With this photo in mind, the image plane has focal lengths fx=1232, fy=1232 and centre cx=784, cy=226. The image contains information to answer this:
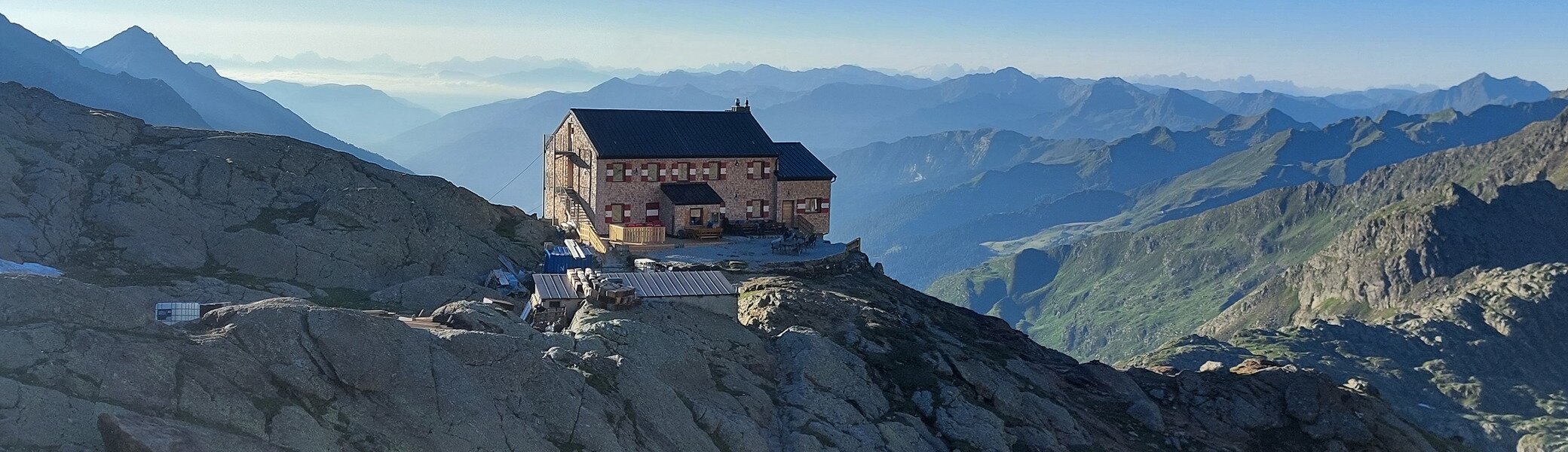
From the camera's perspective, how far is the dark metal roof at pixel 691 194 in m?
72.4

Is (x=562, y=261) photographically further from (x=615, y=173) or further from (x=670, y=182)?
(x=670, y=182)

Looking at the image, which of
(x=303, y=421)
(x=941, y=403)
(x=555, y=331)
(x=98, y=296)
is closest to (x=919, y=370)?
(x=941, y=403)

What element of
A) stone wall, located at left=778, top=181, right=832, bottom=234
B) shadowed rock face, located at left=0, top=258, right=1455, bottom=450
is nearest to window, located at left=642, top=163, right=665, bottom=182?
stone wall, located at left=778, top=181, right=832, bottom=234

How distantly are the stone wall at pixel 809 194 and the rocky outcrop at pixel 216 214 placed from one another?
2408 centimetres

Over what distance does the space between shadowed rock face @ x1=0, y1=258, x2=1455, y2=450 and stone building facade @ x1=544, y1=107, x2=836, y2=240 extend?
17502mm

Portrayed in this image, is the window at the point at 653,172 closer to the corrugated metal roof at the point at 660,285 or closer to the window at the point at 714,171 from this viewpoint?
the window at the point at 714,171

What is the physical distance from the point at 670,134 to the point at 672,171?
9.94 ft

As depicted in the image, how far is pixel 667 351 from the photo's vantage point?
36938 mm

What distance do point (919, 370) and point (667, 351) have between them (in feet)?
35.6

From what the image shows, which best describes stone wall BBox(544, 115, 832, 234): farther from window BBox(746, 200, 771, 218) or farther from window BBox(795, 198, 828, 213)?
window BBox(795, 198, 828, 213)

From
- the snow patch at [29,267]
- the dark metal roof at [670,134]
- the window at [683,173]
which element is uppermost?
the dark metal roof at [670,134]

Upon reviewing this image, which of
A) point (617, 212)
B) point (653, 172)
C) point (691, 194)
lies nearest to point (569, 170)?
point (617, 212)

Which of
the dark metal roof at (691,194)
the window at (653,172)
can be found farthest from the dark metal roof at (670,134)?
the dark metal roof at (691,194)

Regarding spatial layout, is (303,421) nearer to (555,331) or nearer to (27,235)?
(555,331)
